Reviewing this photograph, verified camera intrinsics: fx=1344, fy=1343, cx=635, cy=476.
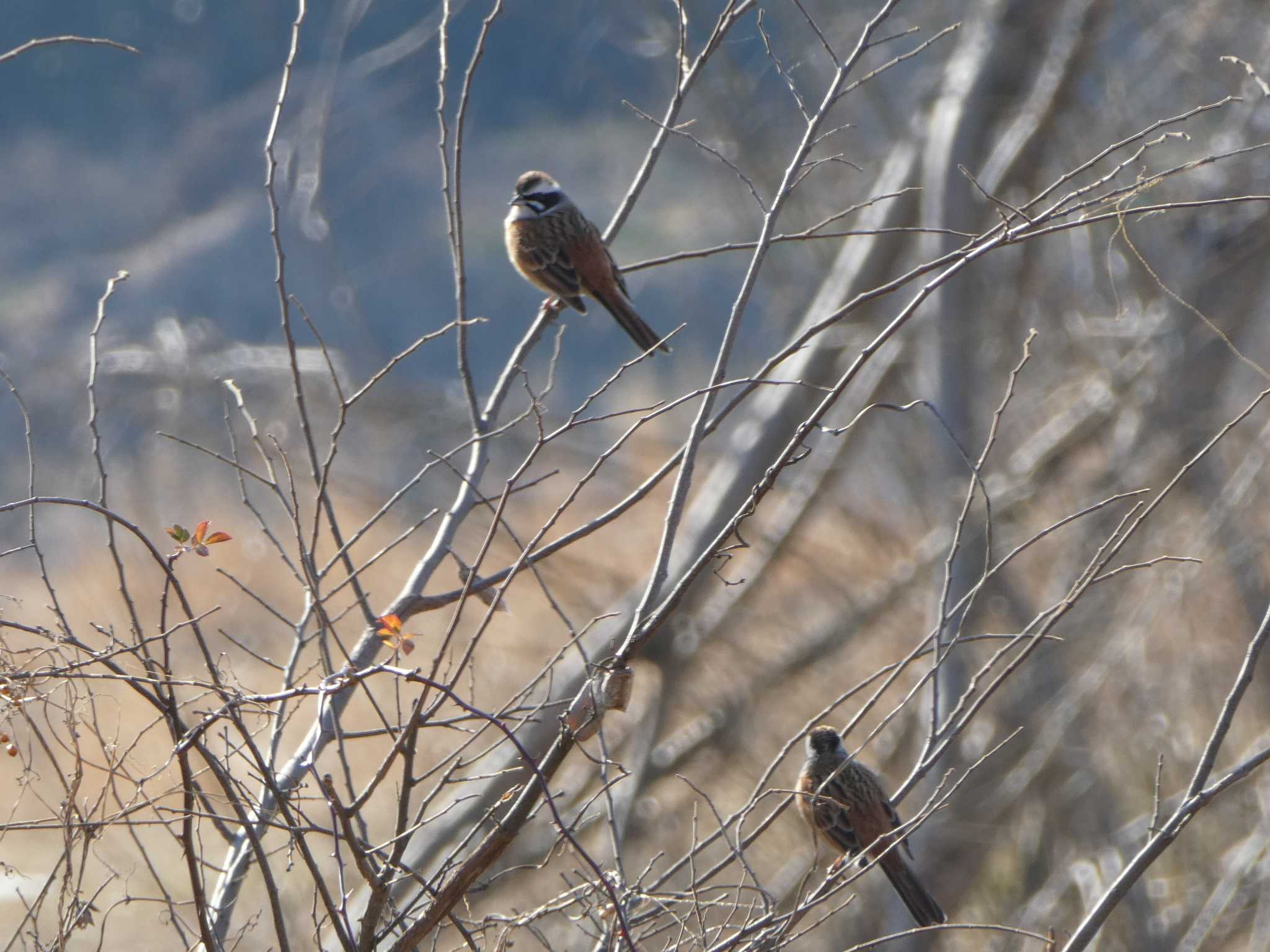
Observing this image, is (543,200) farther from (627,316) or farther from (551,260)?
(627,316)

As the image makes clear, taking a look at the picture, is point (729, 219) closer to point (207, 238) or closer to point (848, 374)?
point (207, 238)

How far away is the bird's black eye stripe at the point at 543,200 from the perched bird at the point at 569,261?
56mm

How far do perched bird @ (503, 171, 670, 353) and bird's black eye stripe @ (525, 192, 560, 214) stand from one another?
0.18ft

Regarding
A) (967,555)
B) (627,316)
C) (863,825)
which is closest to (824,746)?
(863,825)

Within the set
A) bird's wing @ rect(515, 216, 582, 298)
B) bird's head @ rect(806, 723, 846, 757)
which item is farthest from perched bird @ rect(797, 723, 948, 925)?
bird's wing @ rect(515, 216, 582, 298)

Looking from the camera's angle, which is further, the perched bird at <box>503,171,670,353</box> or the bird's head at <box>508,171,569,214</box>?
the bird's head at <box>508,171,569,214</box>

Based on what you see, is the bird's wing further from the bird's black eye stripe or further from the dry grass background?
the dry grass background

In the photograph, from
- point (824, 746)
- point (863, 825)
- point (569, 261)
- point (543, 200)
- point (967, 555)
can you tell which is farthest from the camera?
point (967, 555)

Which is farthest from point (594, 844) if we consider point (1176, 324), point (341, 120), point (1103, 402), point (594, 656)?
point (341, 120)

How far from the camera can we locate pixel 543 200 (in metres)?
6.21

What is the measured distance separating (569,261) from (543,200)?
0.62 metres

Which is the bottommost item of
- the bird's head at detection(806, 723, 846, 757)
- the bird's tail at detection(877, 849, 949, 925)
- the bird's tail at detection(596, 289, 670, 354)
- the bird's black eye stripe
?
the bird's tail at detection(877, 849, 949, 925)

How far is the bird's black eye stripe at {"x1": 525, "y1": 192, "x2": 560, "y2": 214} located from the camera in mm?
6176

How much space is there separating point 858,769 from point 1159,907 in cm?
481
